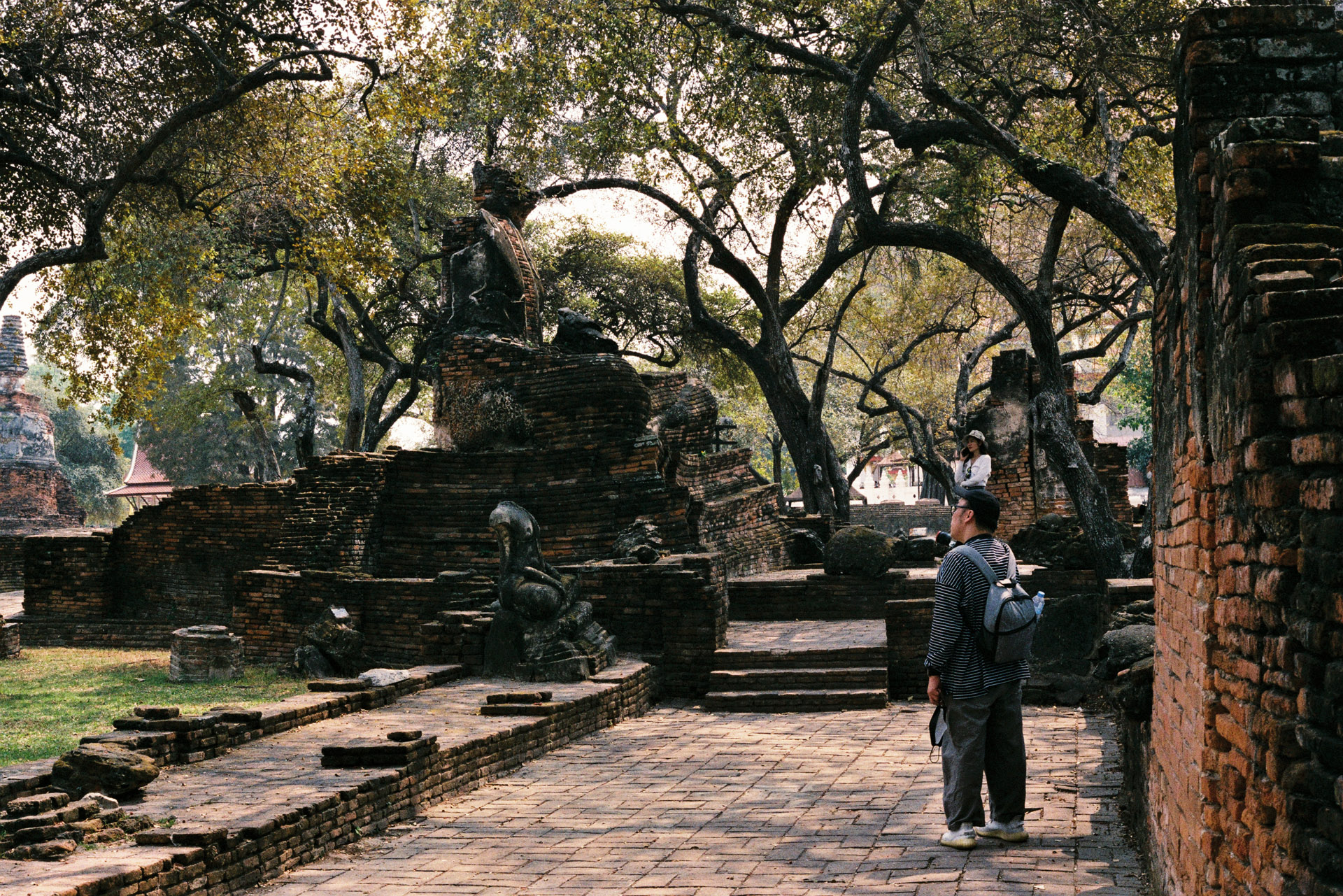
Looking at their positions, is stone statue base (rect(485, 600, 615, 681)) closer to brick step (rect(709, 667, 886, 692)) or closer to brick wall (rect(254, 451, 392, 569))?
brick step (rect(709, 667, 886, 692))

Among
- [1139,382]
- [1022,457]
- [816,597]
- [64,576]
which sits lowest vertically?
[816,597]

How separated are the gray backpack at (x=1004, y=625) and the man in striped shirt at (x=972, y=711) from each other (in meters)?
0.02

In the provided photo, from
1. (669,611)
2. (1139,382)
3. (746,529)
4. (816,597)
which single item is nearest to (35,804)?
(669,611)

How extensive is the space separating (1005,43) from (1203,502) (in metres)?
11.8

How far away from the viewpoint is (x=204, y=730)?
732cm

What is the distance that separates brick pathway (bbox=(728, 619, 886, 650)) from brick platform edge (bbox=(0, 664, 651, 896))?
8.60 ft

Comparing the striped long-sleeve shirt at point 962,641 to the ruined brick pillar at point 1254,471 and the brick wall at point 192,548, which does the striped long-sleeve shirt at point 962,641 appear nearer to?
the ruined brick pillar at point 1254,471

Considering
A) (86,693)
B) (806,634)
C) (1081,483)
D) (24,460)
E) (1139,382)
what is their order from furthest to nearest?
(1139,382) → (24,460) → (1081,483) → (806,634) → (86,693)

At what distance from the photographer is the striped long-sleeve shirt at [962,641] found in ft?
17.8

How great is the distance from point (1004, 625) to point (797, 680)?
18.0ft

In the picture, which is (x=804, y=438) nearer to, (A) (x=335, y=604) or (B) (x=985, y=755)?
(A) (x=335, y=604)

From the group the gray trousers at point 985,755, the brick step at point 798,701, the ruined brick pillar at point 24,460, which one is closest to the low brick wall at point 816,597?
the brick step at point 798,701

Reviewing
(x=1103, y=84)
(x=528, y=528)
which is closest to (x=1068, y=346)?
(x=1103, y=84)

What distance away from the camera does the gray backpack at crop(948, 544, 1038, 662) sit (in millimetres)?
5391
